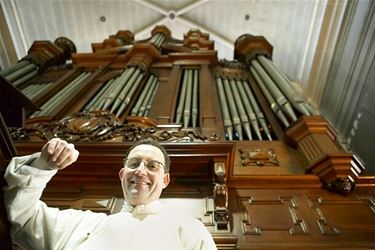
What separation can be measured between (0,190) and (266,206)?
1.79 m

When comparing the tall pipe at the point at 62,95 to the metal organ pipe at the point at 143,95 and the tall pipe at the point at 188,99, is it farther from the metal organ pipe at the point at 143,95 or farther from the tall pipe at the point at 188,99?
the tall pipe at the point at 188,99

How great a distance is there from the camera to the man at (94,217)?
1.51 metres

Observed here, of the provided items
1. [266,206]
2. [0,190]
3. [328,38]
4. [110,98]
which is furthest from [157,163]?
[328,38]

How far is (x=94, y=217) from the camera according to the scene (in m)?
1.76

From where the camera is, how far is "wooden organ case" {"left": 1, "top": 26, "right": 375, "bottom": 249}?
96.3 inches

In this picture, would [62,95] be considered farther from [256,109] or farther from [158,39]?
[158,39]

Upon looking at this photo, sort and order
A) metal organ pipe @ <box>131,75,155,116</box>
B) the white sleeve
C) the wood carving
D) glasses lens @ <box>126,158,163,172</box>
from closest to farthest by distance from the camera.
→ the white sleeve
glasses lens @ <box>126,158,163,172</box>
the wood carving
metal organ pipe @ <box>131,75,155,116</box>

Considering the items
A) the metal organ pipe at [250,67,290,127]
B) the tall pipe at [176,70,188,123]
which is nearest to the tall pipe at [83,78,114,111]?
the tall pipe at [176,70,188,123]

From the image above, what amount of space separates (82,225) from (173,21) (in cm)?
773

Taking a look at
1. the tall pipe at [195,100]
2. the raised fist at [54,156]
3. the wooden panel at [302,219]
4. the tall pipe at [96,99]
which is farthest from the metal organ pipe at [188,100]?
the raised fist at [54,156]

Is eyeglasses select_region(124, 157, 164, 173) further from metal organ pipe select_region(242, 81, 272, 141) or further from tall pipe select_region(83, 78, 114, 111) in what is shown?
tall pipe select_region(83, 78, 114, 111)

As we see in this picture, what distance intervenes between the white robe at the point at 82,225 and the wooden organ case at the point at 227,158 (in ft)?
2.12

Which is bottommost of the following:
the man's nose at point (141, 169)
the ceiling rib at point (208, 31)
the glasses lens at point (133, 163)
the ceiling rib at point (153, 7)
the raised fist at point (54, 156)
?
the man's nose at point (141, 169)

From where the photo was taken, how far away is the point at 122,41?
7.48m
